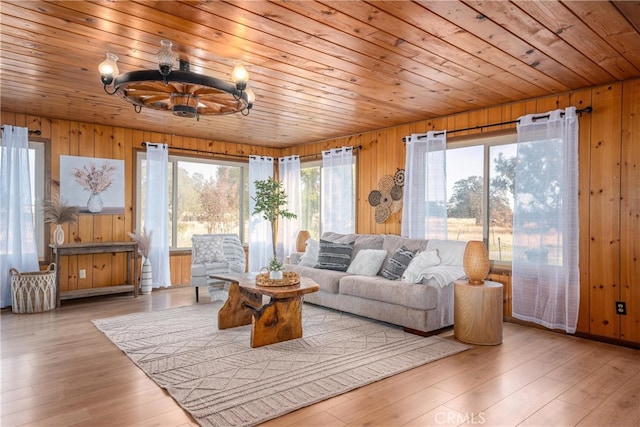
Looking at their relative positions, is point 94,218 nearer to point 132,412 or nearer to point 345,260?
point 345,260

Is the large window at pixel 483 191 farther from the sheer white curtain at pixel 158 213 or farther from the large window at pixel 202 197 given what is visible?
the sheer white curtain at pixel 158 213

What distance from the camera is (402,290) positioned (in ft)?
12.8

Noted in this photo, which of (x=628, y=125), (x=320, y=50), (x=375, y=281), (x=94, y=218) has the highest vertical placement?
(x=320, y=50)

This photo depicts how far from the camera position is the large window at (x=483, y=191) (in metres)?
4.48

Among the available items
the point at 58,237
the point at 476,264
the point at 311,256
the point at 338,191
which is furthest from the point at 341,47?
the point at 58,237

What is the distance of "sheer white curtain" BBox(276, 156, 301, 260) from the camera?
23.3ft

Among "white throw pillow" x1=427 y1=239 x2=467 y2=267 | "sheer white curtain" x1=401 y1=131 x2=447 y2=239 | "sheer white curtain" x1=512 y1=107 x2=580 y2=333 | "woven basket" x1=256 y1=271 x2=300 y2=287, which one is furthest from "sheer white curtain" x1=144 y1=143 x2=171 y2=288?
"sheer white curtain" x1=512 y1=107 x2=580 y2=333

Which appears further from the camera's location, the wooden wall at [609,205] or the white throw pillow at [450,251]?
the white throw pillow at [450,251]

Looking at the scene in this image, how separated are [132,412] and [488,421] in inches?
78.2

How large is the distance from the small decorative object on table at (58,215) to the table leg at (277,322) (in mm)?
3152

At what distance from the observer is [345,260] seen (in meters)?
5.04

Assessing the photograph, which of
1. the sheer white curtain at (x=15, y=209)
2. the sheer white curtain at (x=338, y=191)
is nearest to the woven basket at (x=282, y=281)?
the sheer white curtain at (x=338, y=191)

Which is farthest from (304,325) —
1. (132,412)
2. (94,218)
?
(94,218)

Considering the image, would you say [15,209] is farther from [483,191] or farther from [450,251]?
[483,191]
